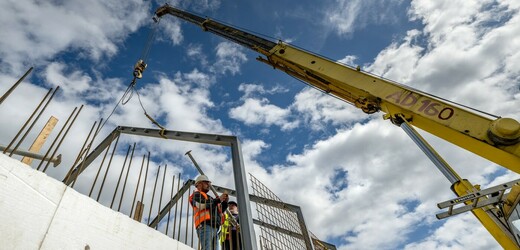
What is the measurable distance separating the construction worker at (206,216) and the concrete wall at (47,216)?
1619mm

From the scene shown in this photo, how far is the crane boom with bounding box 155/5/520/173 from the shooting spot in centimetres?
397

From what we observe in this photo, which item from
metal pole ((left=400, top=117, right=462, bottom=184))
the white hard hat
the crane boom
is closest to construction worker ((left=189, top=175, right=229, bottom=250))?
the white hard hat

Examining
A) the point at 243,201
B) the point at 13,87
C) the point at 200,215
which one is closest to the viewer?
the point at 13,87

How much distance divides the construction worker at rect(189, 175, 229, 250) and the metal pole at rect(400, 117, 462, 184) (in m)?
3.38

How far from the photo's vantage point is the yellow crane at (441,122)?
129 inches

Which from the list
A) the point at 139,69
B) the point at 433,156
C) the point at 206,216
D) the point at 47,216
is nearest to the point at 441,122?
Answer: the point at 433,156

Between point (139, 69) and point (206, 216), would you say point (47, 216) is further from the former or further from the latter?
point (139, 69)

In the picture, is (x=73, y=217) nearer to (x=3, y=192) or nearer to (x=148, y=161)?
(x=3, y=192)

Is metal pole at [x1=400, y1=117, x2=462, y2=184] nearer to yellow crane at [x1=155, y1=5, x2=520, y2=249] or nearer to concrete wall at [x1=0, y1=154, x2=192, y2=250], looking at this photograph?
yellow crane at [x1=155, y1=5, x2=520, y2=249]

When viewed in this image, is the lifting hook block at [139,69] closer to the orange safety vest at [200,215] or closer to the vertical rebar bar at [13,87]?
the orange safety vest at [200,215]

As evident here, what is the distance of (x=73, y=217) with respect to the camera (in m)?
2.48

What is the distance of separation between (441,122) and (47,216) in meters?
5.24

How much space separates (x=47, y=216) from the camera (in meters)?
2.29

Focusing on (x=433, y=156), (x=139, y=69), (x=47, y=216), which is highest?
(x=139, y=69)
